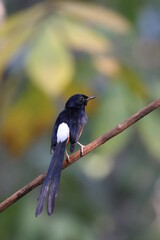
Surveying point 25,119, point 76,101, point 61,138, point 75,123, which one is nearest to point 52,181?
point 61,138

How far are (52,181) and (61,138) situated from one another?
34 centimetres

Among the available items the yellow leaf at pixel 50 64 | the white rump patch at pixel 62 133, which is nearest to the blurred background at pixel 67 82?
the yellow leaf at pixel 50 64

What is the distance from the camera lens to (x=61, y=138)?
2617mm

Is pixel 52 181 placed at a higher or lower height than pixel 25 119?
higher

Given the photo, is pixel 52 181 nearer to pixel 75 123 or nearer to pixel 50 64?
pixel 75 123

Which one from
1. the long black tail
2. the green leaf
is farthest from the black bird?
the green leaf

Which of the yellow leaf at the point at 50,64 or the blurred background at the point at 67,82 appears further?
the blurred background at the point at 67,82

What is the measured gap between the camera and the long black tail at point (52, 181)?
A: 2081 millimetres

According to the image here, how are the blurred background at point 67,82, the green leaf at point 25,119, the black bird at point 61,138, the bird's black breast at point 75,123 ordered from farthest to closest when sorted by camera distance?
the green leaf at point 25,119, the blurred background at point 67,82, the bird's black breast at point 75,123, the black bird at point 61,138

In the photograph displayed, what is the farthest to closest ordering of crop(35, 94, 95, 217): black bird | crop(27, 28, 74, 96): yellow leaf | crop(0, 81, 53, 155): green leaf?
1. crop(0, 81, 53, 155): green leaf
2. crop(27, 28, 74, 96): yellow leaf
3. crop(35, 94, 95, 217): black bird

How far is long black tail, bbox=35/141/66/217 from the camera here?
208cm

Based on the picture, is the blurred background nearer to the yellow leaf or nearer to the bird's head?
the yellow leaf

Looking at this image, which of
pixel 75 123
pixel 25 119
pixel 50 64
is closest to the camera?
pixel 75 123

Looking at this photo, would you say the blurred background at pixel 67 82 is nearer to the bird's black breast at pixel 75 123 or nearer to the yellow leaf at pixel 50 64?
Result: the yellow leaf at pixel 50 64
